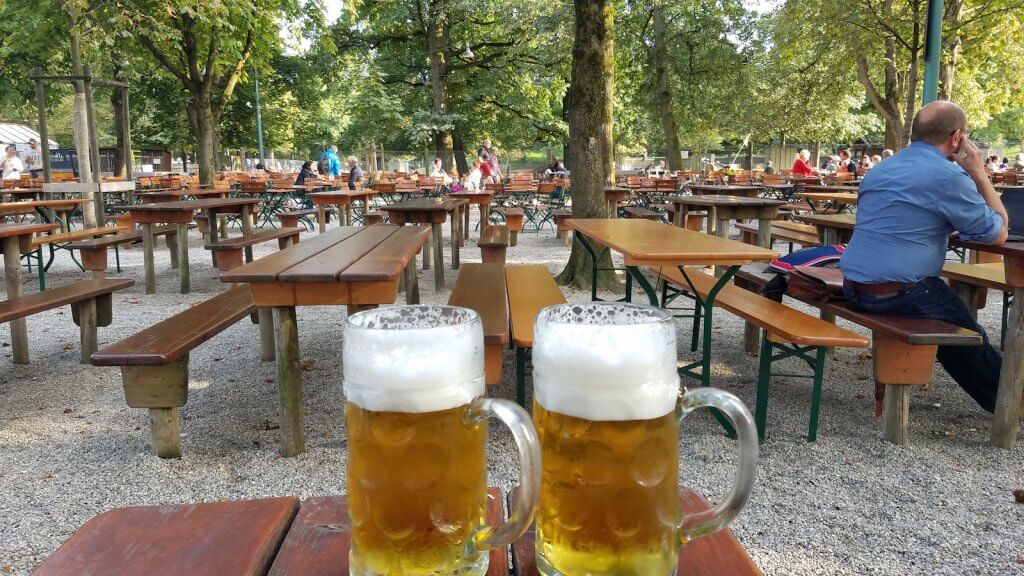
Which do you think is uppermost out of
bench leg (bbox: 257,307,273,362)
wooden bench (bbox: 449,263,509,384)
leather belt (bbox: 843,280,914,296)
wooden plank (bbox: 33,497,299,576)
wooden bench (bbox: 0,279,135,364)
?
wooden plank (bbox: 33,497,299,576)

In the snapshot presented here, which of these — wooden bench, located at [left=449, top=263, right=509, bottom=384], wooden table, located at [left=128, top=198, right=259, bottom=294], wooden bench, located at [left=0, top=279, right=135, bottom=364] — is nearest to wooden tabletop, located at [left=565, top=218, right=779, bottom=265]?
wooden bench, located at [left=449, top=263, right=509, bottom=384]

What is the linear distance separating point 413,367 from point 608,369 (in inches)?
7.5

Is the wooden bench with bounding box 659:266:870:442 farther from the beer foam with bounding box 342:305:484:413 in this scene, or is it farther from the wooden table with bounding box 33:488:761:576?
the beer foam with bounding box 342:305:484:413

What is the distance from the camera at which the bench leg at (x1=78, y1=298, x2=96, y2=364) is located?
14.7ft

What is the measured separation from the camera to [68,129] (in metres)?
56.4

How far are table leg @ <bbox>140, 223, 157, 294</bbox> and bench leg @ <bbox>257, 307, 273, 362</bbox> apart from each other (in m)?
2.88

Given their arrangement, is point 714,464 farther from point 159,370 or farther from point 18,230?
point 18,230

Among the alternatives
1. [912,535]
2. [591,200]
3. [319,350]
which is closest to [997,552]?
[912,535]

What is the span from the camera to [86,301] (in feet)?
14.7

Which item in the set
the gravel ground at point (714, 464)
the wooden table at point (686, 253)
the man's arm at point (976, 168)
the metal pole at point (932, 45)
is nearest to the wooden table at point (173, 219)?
the gravel ground at point (714, 464)

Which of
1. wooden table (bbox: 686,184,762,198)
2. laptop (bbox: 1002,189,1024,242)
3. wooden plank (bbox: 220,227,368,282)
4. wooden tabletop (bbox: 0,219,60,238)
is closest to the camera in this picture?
wooden plank (bbox: 220,227,368,282)

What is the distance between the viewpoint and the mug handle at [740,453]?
0.69 metres

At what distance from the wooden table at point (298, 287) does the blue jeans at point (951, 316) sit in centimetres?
216

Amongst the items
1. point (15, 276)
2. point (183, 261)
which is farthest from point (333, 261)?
point (183, 261)
